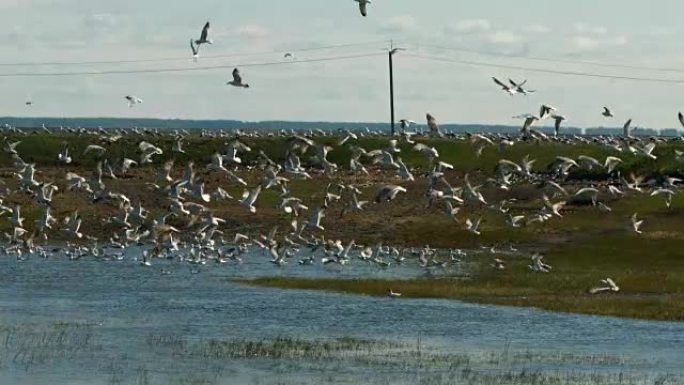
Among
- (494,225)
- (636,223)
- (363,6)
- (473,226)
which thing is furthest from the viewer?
(494,225)

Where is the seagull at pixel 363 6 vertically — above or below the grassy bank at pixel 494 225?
above

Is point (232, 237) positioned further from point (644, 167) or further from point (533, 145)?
point (533, 145)

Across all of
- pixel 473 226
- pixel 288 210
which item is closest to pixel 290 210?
pixel 288 210

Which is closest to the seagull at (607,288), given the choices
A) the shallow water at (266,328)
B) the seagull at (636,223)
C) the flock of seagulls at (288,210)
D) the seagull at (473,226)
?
the flock of seagulls at (288,210)

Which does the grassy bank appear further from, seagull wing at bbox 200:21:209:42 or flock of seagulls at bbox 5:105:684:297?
seagull wing at bbox 200:21:209:42

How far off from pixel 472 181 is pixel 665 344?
39607mm

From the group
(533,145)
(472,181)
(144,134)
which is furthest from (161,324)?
(144,134)

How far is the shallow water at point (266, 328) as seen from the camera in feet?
111

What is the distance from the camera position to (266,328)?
40312 mm

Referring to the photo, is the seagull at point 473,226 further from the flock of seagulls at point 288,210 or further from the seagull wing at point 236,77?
the seagull wing at point 236,77

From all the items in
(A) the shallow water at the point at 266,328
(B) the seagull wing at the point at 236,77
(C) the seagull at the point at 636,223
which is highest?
(B) the seagull wing at the point at 236,77

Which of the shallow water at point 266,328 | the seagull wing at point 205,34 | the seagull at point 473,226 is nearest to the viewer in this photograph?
the shallow water at point 266,328

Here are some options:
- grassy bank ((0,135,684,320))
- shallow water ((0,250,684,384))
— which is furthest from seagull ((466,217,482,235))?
shallow water ((0,250,684,384))

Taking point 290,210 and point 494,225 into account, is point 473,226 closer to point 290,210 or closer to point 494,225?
point 494,225
